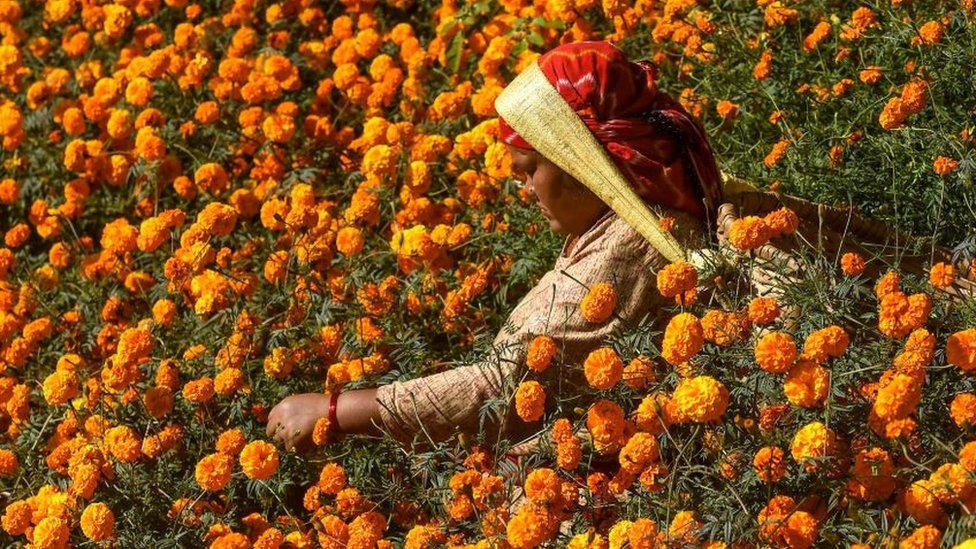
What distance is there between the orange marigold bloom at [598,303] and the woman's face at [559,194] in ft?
1.29

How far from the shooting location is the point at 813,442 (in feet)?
8.69

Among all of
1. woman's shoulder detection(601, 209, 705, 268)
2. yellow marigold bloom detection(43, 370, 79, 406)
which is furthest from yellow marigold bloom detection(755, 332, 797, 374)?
yellow marigold bloom detection(43, 370, 79, 406)

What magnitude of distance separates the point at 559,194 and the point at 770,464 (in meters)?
1.01

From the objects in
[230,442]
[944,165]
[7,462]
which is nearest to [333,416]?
[230,442]

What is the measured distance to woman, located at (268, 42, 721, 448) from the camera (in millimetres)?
3281

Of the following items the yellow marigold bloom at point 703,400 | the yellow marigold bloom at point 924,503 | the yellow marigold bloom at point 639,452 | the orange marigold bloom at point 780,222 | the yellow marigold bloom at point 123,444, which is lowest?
the yellow marigold bloom at point 924,503

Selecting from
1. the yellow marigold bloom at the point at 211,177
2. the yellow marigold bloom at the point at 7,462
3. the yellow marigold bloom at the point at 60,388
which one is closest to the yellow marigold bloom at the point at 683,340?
the yellow marigold bloom at the point at 60,388

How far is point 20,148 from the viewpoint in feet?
17.5

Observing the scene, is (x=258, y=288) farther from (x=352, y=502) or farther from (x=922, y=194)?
(x=922, y=194)

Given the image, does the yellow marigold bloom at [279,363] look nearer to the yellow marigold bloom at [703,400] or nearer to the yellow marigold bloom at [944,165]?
the yellow marigold bloom at [703,400]

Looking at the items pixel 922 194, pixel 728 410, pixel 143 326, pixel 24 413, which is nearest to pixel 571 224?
pixel 728 410

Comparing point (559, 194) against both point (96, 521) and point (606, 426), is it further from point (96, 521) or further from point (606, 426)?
point (96, 521)

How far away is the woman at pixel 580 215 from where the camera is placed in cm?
328

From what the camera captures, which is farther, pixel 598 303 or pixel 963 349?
pixel 598 303
